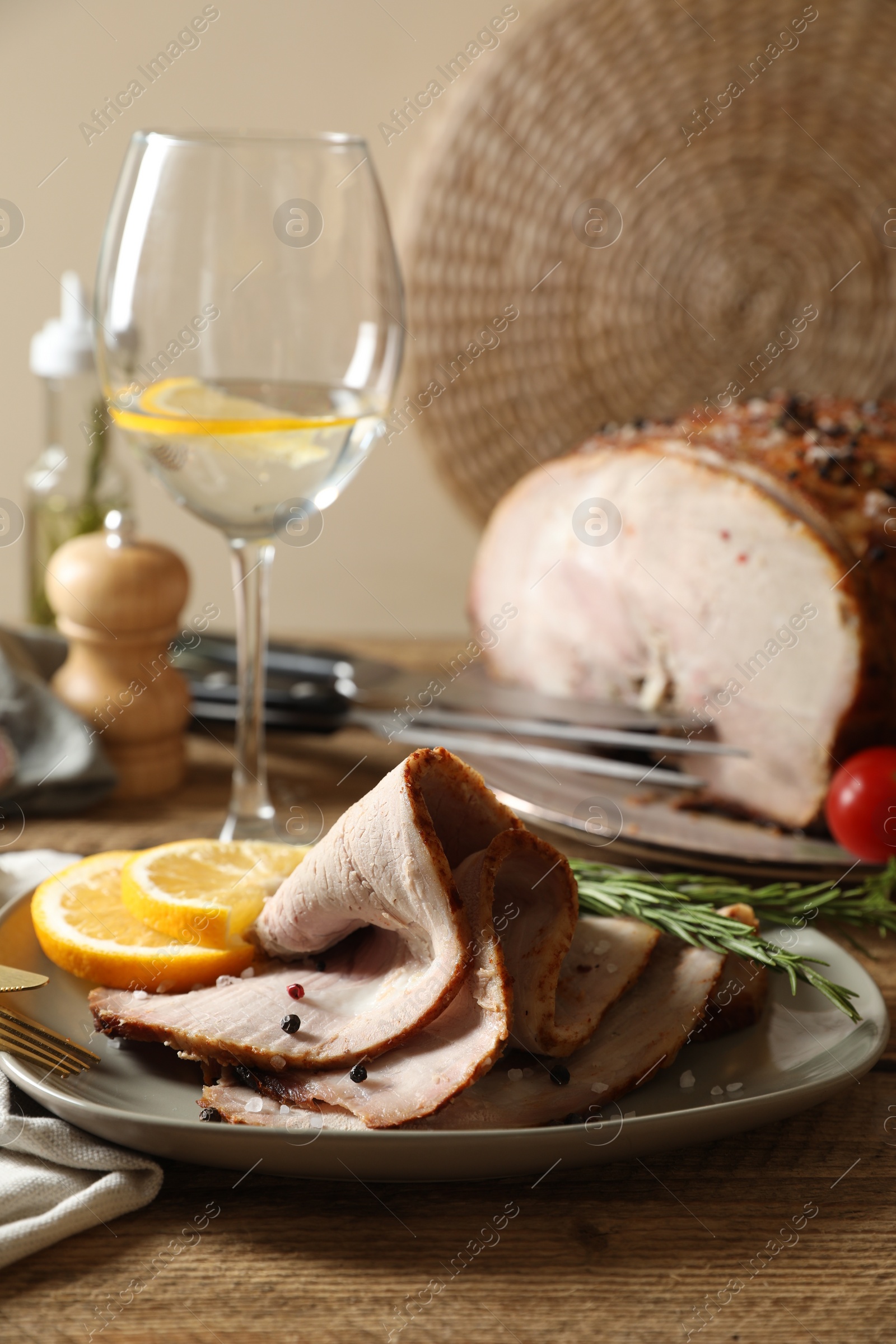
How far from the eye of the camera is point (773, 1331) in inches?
23.4

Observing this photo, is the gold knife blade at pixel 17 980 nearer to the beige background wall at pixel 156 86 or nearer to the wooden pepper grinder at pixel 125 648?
the wooden pepper grinder at pixel 125 648

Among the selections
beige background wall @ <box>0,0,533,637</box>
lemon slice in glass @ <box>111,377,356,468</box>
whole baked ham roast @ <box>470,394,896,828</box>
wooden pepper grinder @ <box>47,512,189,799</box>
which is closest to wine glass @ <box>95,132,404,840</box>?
lemon slice in glass @ <box>111,377,356,468</box>

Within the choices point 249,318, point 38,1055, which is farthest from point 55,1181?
point 249,318

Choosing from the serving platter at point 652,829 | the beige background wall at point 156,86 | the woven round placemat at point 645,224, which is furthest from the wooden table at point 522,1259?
the woven round placemat at point 645,224

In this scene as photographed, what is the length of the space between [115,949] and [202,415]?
45 cm

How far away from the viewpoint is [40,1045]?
71 centimetres

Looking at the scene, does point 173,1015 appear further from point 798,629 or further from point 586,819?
point 798,629

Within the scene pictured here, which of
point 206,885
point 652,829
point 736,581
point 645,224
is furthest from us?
point 645,224

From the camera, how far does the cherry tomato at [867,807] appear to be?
1.08 meters

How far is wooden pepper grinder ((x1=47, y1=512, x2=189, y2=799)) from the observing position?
1229 millimetres

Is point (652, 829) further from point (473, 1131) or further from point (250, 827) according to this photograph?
point (473, 1131)

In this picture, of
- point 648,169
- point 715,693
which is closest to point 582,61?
point 648,169

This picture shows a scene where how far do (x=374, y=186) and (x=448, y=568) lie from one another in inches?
51.0

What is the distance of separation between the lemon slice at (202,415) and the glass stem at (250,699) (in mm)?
121
